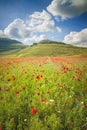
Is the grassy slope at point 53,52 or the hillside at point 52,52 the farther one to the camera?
the grassy slope at point 53,52

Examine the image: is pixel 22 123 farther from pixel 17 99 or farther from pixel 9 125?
pixel 17 99

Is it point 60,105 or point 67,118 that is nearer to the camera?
point 67,118

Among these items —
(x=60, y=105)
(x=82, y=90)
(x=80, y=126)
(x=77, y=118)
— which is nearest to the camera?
(x=80, y=126)

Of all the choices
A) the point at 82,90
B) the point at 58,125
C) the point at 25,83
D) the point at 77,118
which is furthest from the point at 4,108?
the point at 82,90

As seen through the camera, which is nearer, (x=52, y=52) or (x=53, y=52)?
(x=53, y=52)

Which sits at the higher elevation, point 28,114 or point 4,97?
point 4,97

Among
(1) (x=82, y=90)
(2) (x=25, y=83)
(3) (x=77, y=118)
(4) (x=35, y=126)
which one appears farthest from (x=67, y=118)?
(2) (x=25, y=83)

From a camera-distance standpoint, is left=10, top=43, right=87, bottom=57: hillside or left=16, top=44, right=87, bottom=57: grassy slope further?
left=16, top=44, right=87, bottom=57: grassy slope

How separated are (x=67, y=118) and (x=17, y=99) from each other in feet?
4.63

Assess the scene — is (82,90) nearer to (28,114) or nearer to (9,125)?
(28,114)

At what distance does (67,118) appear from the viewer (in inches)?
134

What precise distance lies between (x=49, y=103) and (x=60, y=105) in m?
0.29

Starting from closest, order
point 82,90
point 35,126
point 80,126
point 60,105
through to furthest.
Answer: point 35,126 < point 80,126 < point 60,105 < point 82,90

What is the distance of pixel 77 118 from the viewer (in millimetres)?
3471
